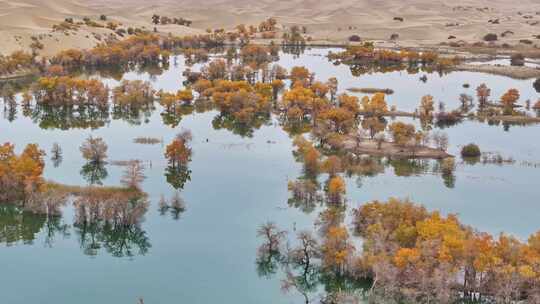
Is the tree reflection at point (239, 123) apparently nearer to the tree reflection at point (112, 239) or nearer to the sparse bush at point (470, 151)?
the sparse bush at point (470, 151)

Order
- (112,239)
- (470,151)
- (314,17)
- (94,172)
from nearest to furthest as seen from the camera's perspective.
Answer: (112,239) < (94,172) < (470,151) < (314,17)

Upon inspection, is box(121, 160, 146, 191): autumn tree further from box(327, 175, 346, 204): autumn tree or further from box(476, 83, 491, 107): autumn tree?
box(476, 83, 491, 107): autumn tree

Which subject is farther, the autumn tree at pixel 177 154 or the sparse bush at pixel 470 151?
the sparse bush at pixel 470 151

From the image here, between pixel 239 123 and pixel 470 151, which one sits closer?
pixel 470 151

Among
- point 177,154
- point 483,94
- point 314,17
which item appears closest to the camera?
point 177,154

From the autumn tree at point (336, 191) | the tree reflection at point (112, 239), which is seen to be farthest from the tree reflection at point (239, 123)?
the tree reflection at point (112, 239)

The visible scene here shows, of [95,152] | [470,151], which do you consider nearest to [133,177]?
[95,152]

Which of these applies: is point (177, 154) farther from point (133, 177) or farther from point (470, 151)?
point (470, 151)

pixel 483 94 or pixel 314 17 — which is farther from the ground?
pixel 314 17


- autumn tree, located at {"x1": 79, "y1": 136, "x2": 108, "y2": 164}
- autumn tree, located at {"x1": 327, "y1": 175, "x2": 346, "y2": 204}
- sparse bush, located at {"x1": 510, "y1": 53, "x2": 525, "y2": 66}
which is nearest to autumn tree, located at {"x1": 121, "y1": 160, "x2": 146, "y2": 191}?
autumn tree, located at {"x1": 79, "y1": 136, "x2": 108, "y2": 164}
